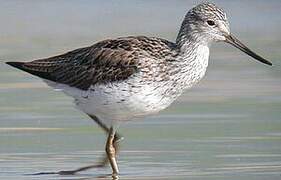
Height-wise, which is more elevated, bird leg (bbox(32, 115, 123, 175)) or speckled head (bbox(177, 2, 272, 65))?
speckled head (bbox(177, 2, 272, 65))

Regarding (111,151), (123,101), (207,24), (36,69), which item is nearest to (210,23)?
(207,24)

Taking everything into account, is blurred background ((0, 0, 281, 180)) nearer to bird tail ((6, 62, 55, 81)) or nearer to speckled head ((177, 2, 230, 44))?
bird tail ((6, 62, 55, 81))

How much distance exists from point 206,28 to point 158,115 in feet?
5.68

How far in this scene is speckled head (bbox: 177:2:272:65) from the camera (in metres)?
10.8

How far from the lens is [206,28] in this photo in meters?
10.8

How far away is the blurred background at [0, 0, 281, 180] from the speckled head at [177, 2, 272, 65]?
95cm

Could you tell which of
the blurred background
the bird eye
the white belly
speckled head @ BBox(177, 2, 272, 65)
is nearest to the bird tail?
the blurred background

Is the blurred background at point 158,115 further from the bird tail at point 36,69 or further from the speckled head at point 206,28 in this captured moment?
the speckled head at point 206,28

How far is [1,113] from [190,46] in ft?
7.82

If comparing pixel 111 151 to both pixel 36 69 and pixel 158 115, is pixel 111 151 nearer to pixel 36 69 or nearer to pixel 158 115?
pixel 36 69

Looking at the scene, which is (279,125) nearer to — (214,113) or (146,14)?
(214,113)

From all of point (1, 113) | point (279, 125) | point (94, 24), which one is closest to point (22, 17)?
point (94, 24)

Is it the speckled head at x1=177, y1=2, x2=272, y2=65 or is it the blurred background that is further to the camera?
the speckled head at x1=177, y1=2, x2=272, y2=65

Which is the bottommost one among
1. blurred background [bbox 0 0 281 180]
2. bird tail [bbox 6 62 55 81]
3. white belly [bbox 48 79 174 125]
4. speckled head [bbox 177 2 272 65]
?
blurred background [bbox 0 0 281 180]
